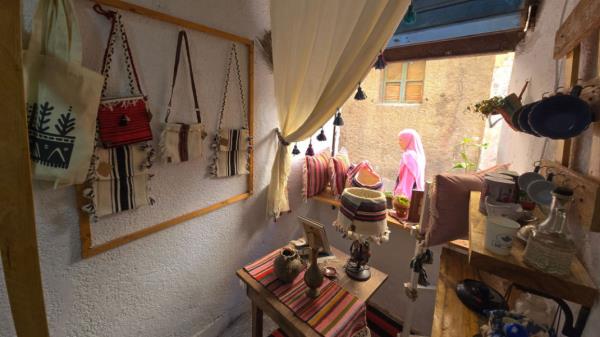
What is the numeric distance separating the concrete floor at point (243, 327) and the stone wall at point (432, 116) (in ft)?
5.63

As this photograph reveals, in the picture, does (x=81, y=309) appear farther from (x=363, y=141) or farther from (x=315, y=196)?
(x=363, y=141)

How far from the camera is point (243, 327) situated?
1.61 metres

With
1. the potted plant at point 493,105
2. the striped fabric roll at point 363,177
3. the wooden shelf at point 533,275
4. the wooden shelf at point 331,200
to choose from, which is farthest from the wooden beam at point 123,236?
the potted plant at point 493,105

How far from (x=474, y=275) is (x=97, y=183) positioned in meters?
1.44

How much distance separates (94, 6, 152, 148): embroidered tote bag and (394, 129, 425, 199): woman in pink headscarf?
1689 millimetres

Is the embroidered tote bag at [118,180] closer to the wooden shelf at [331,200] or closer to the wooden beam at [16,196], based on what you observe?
the wooden beam at [16,196]

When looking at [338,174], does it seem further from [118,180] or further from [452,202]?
[118,180]

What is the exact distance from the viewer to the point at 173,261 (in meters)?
1.26

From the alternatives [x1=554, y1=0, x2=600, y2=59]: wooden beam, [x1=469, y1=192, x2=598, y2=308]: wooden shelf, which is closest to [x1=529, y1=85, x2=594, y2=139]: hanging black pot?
[x1=554, y1=0, x2=600, y2=59]: wooden beam

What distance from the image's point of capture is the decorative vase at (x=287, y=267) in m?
1.19

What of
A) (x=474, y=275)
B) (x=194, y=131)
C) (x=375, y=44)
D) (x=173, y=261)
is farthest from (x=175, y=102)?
(x=474, y=275)

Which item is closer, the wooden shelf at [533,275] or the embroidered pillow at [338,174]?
the wooden shelf at [533,275]

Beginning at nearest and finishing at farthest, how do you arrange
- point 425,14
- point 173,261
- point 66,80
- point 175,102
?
1. point 66,80
2. point 175,102
3. point 173,261
4. point 425,14

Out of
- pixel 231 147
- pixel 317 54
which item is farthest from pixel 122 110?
pixel 317 54
